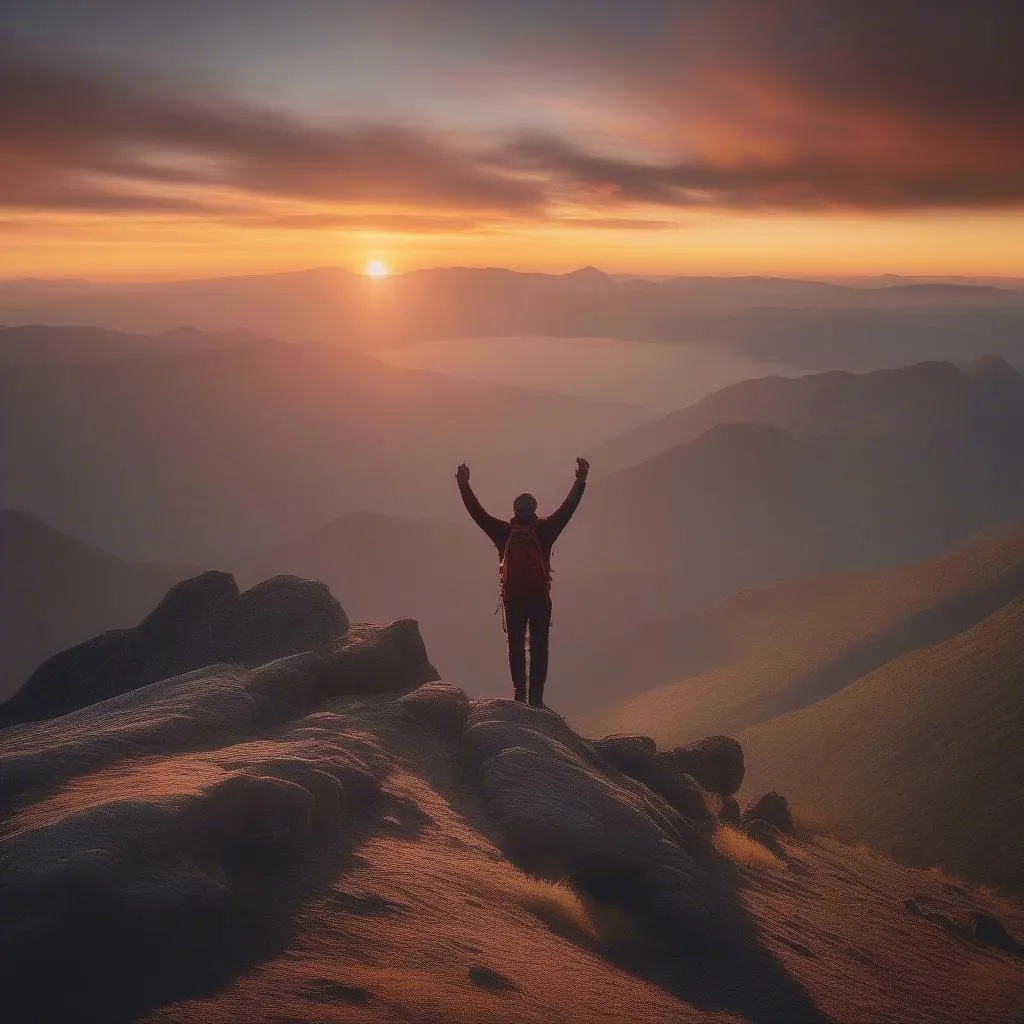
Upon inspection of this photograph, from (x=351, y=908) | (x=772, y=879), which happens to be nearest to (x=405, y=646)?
(x=772, y=879)

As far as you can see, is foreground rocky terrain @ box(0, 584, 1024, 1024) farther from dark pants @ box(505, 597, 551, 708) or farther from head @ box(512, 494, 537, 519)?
head @ box(512, 494, 537, 519)

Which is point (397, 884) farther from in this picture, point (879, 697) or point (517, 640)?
point (879, 697)

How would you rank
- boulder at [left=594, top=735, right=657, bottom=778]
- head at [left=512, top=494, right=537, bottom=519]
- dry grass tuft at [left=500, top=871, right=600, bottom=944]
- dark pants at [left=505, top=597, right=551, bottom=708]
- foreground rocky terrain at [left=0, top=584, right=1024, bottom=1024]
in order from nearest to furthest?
foreground rocky terrain at [left=0, top=584, right=1024, bottom=1024] → dry grass tuft at [left=500, top=871, right=600, bottom=944] → head at [left=512, top=494, right=537, bottom=519] → dark pants at [left=505, top=597, right=551, bottom=708] → boulder at [left=594, top=735, right=657, bottom=778]

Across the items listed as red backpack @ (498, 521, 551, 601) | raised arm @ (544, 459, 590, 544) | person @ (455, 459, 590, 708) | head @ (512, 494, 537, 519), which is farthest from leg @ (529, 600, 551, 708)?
head @ (512, 494, 537, 519)

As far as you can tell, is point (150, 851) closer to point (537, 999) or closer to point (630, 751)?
point (537, 999)

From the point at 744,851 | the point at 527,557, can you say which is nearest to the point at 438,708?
the point at 527,557
